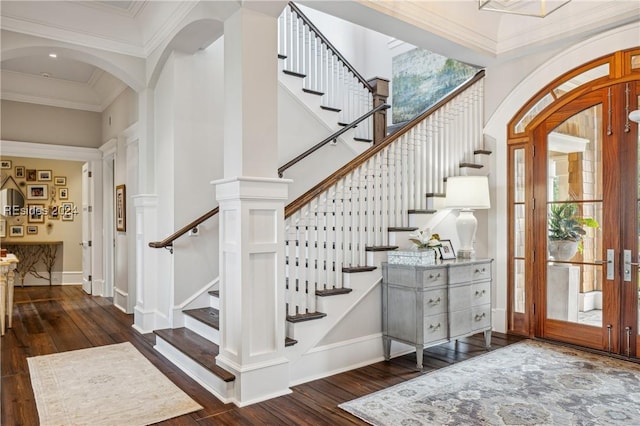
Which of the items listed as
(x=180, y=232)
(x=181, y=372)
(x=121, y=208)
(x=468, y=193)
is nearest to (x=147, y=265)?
(x=180, y=232)

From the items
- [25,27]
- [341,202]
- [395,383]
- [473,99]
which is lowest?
[395,383]

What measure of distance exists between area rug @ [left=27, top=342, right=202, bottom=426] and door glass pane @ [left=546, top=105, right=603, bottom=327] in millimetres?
3431

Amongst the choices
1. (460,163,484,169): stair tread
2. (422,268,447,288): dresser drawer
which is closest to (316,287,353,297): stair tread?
(422,268,447,288): dresser drawer

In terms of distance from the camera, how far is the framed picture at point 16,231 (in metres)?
8.12

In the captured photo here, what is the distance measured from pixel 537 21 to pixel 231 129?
3223mm

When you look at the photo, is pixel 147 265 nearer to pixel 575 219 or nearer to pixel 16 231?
pixel 575 219

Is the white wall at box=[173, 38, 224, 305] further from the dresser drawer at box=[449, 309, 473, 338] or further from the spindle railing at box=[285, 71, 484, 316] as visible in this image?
the dresser drawer at box=[449, 309, 473, 338]

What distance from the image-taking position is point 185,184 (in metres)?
4.42

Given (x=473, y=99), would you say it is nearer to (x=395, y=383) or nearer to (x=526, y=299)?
(x=526, y=299)

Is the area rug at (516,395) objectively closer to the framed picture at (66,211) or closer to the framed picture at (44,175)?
the framed picture at (66,211)

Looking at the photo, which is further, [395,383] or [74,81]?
[74,81]

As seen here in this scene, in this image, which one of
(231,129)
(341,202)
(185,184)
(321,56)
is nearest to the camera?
(231,129)

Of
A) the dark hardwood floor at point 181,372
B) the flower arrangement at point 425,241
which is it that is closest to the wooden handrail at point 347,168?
the flower arrangement at point 425,241

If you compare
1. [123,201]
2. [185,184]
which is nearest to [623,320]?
[185,184]
